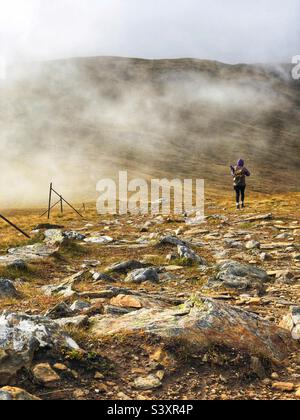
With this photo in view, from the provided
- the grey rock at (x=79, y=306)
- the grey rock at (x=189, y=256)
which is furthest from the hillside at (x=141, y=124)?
the grey rock at (x=79, y=306)

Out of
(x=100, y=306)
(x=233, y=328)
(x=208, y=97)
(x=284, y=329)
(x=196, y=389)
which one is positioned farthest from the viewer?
(x=208, y=97)

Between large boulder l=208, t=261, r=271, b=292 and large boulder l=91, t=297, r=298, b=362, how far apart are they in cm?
293

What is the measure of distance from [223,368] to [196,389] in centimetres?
64

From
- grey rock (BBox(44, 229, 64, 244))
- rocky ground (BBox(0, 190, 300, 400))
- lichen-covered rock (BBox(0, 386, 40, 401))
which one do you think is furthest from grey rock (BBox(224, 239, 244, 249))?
lichen-covered rock (BBox(0, 386, 40, 401))

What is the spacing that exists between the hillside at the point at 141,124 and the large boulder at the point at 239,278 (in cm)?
6802

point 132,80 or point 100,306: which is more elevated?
point 132,80

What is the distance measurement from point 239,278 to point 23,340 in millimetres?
6242

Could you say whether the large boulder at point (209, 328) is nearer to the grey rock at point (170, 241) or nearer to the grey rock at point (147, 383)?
the grey rock at point (147, 383)

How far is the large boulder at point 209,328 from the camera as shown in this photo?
634cm

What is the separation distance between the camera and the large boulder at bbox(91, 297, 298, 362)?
6344 millimetres

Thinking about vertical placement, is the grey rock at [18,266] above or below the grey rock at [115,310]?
above

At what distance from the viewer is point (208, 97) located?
172m
